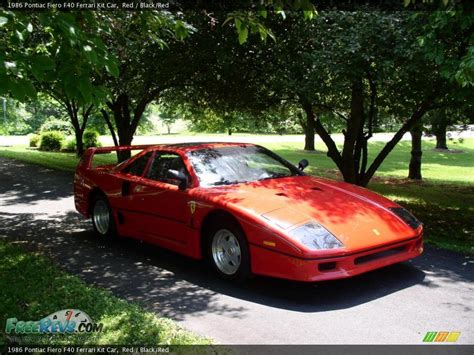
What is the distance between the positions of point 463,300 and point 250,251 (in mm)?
2017

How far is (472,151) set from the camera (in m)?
33.1

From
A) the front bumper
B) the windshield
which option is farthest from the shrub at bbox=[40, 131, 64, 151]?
the front bumper

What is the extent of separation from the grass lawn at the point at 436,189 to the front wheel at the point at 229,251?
3180 millimetres

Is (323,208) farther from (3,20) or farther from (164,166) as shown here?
(3,20)

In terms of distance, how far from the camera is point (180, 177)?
18.4 feet

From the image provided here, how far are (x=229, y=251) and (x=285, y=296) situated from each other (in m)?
0.79

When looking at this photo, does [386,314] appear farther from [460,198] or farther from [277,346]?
[460,198]

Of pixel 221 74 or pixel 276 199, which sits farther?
pixel 221 74

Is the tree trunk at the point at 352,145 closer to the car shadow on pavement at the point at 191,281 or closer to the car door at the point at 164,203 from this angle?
the car shadow on pavement at the point at 191,281

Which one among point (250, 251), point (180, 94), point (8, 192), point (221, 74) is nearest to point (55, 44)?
point (250, 251)

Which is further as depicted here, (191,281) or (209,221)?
(209,221)

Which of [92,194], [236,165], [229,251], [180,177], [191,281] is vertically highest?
[236,165]

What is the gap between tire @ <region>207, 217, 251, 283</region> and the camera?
486 centimetres

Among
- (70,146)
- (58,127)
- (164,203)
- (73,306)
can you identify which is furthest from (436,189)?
(58,127)
